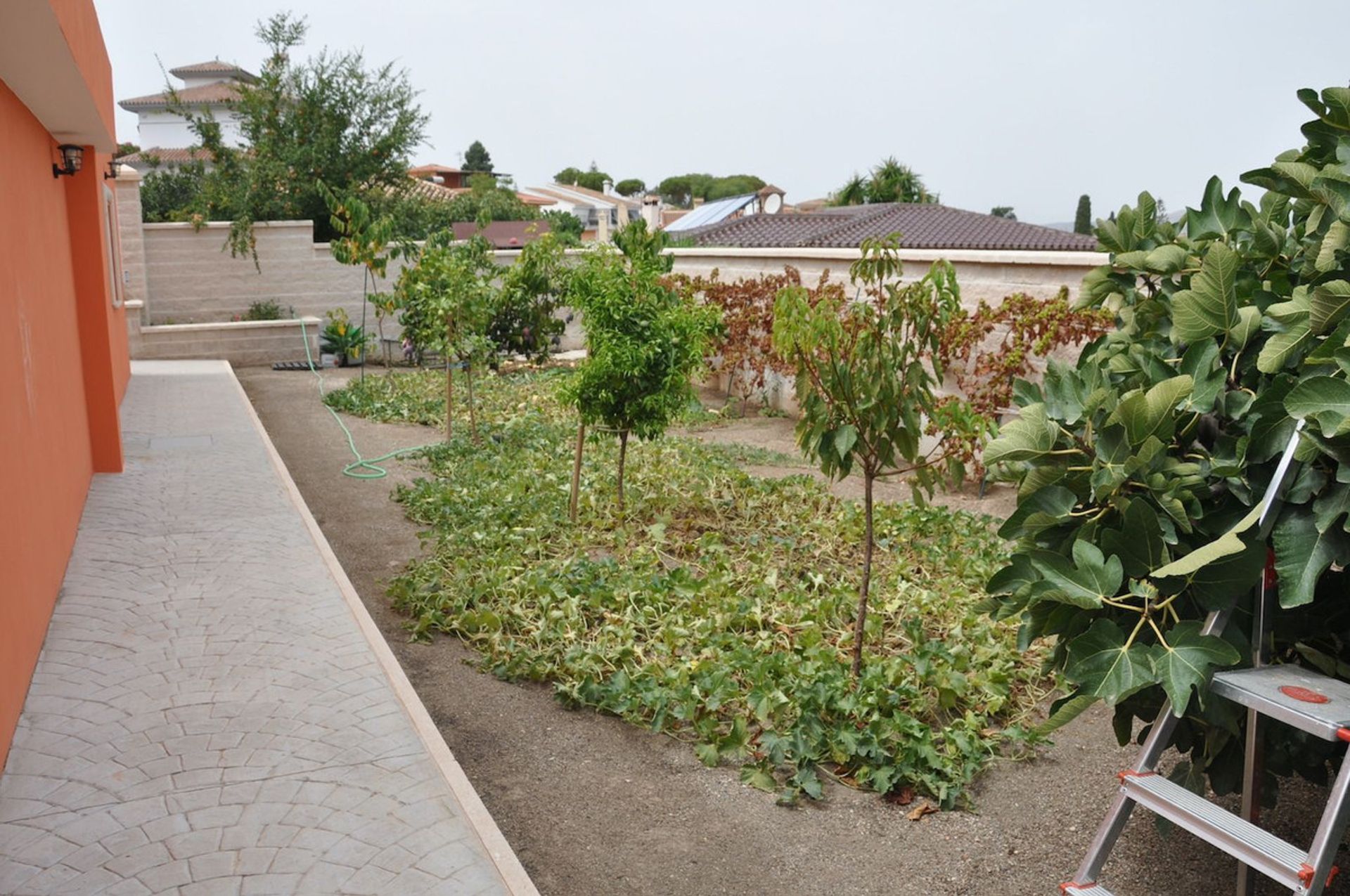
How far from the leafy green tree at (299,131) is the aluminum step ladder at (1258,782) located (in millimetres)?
20325

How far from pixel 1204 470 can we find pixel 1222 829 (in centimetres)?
106

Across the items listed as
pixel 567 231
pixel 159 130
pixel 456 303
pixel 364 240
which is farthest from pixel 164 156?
pixel 456 303

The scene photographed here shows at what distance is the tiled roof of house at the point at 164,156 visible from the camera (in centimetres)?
2471

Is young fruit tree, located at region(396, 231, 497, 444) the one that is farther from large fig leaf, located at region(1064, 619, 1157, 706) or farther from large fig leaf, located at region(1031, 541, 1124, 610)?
large fig leaf, located at region(1064, 619, 1157, 706)

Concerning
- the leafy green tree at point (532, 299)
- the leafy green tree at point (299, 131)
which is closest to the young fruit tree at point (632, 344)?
the leafy green tree at point (532, 299)

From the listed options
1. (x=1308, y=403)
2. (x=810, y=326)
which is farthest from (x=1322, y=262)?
(x=810, y=326)

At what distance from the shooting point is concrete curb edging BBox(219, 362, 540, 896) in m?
3.65

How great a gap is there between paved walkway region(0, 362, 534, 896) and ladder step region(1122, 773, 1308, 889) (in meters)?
2.01

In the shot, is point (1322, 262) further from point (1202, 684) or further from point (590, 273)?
point (590, 273)

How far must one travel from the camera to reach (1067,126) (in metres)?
26.9

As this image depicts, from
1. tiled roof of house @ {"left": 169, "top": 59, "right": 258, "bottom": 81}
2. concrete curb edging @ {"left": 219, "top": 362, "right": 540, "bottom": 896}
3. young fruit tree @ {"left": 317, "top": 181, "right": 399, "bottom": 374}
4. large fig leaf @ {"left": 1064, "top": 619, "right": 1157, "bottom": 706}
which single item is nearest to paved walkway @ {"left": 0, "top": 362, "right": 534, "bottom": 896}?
concrete curb edging @ {"left": 219, "top": 362, "right": 540, "bottom": 896}

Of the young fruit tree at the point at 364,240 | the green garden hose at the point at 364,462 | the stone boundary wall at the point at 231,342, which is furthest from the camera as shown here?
the stone boundary wall at the point at 231,342

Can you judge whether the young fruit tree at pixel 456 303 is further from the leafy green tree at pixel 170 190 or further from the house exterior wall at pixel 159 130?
the house exterior wall at pixel 159 130

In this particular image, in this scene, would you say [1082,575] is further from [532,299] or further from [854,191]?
[854,191]
